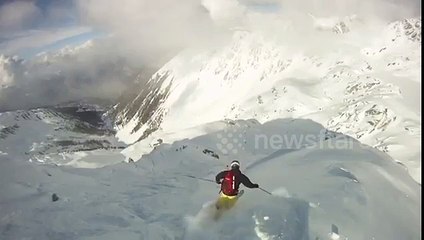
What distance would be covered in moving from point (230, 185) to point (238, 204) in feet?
3.02

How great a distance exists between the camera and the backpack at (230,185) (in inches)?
870

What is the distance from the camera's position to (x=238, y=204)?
71.8 feet

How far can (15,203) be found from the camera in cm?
2497

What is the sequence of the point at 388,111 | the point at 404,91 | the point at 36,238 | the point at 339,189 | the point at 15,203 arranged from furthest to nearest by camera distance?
the point at 404,91 < the point at 388,111 < the point at 15,203 < the point at 339,189 < the point at 36,238

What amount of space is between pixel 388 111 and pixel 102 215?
530 feet

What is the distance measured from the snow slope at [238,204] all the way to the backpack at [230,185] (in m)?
0.64

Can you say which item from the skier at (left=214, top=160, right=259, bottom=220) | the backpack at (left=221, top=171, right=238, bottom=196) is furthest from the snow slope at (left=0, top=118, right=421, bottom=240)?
the backpack at (left=221, top=171, right=238, bottom=196)

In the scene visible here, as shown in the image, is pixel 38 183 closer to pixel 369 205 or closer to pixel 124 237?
pixel 124 237

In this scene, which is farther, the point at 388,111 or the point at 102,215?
the point at 388,111

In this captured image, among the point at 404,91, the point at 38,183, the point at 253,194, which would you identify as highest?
the point at 253,194

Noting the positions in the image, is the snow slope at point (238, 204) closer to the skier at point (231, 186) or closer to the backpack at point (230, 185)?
the skier at point (231, 186)

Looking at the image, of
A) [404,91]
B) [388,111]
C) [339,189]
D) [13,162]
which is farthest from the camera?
[404,91]

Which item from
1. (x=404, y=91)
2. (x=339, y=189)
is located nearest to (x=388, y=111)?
(x=404, y=91)

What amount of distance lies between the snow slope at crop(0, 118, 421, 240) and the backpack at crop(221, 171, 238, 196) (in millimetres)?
640
